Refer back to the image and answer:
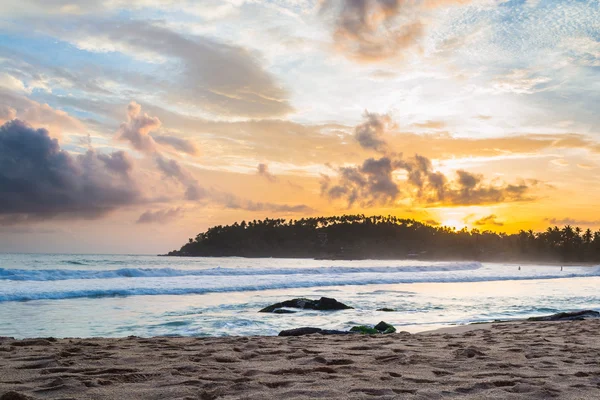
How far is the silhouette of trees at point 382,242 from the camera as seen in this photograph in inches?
5103

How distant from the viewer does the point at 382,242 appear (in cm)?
13238

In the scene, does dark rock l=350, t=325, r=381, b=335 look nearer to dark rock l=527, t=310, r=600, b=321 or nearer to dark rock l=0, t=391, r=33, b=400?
dark rock l=527, t=310, r=600, b=321

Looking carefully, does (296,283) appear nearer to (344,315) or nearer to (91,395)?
(344,315)

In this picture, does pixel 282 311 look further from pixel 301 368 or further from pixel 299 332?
pixel 301 368

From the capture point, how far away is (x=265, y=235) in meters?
143

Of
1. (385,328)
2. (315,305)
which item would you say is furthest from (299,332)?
(315,305)

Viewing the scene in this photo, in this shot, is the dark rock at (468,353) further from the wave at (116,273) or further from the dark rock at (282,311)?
the wave at (116,273)

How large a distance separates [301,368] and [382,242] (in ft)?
426

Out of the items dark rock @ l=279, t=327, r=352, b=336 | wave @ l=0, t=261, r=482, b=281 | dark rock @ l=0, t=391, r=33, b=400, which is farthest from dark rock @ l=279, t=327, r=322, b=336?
wave @ l=0, t=261, r=482, b=281

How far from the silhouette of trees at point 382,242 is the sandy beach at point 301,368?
392 feet

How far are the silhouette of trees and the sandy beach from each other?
119529 mm

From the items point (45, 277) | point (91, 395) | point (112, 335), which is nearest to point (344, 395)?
point (91, 395)

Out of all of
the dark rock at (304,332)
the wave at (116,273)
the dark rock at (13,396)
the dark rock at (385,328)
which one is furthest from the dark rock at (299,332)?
the wave at (116,273)

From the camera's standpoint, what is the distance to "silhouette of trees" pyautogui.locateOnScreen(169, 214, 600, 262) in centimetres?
12962
